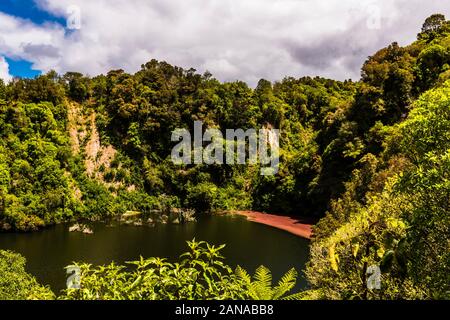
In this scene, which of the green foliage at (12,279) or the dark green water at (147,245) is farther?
the dark green water at (147,245)

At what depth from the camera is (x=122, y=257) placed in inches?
1320

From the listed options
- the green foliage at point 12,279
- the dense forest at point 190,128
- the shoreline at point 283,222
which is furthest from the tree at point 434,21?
the green foliage at point 12,279

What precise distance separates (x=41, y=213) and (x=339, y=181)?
35122 mm

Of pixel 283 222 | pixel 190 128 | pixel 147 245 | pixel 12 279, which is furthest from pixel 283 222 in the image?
pixel 12 279

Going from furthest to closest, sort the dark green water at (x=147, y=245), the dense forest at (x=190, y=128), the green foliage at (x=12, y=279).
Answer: the dense forest at (x=190, y=128) → the dark green water at (x=147, y=245) → the green foliage at (x=12, y=279)

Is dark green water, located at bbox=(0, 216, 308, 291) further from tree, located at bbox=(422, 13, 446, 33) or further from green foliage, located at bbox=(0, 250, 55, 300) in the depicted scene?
tree, located at bbox=(422, 13, 446, 33)

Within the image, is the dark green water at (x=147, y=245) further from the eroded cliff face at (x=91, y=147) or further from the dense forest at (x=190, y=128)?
the eroded cliff face at (x=91, y=147)

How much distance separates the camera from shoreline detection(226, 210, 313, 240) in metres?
43.5

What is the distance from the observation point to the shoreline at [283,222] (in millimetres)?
43516

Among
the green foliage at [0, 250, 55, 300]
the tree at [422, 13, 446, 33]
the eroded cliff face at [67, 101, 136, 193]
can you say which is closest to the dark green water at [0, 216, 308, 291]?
the green foliage at [0, 250, 55, 300]

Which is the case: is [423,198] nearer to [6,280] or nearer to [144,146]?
[6,280]

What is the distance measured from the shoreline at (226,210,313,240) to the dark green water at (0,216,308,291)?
1575 millimetres

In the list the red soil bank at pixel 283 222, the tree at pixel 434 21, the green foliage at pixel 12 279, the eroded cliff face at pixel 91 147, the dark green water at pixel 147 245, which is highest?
the tree at pixel 434 21

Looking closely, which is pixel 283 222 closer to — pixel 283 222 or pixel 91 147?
pixel 283 222
